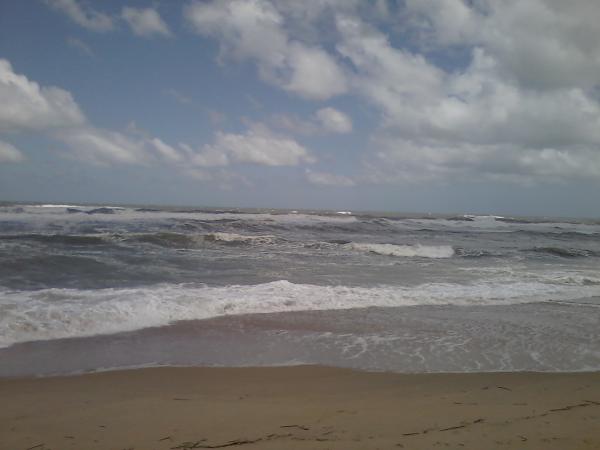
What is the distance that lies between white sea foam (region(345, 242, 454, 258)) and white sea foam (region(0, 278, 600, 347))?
756 cm

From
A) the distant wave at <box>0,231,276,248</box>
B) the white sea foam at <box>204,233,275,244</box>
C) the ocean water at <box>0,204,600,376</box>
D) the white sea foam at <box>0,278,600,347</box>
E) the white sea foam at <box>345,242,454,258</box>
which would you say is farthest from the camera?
the white sea foam at <box>204,233,275,244</box>

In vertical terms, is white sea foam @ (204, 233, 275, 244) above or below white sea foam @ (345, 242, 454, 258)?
above

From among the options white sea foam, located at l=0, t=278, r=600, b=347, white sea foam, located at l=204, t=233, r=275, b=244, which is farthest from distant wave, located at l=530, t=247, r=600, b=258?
white sea foam, located at l=204, t=233, r=275, b=244

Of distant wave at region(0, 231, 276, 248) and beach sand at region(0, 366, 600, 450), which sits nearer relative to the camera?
beach sand at region(0, 366, 600, 450)

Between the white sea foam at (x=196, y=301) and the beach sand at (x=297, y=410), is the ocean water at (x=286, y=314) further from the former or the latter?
the beach sand at (x=297, y=410)

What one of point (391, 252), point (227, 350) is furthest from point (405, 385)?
point (391, 252)

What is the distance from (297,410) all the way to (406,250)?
1671 centimetres

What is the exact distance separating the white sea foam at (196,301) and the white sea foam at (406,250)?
24.8 ft

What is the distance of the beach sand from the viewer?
10.2 ft

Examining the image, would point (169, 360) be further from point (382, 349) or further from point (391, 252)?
point (391, 252)

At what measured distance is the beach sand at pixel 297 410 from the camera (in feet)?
10.2

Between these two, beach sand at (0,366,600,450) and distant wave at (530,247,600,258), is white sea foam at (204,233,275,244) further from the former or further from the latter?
beach sand at (0,366,600,450)

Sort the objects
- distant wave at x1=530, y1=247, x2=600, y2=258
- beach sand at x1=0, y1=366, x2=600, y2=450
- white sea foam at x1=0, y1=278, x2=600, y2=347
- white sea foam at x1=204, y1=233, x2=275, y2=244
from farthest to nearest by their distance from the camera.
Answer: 1. white sea foam at x1=204, y1=233, x2=275, y2=244
2. distant wave at x1=530, y1=247, x2=600, y2=258
3. white sea foam at x1=0, y1=278, x2=600, y2=347
4. beach sand at x1=0, y1=366, x2=600, y2=450

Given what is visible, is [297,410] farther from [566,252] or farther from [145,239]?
[566,252]
